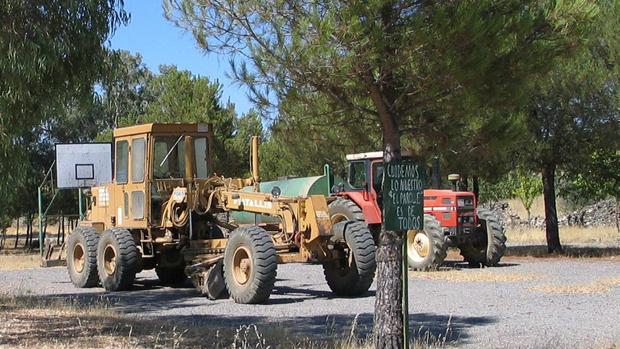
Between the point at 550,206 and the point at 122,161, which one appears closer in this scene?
the point at 122,161

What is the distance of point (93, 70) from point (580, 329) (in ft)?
21.6

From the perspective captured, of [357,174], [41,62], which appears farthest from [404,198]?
[357,174]

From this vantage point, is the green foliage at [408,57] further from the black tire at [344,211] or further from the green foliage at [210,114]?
the green foliage at [210,114]

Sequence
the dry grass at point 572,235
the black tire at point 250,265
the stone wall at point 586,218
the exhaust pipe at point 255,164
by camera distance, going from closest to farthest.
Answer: the black tire at point 250,265 → the exhaust pipe at point 255,164 → the dry grass at point 572,235 → the stone wall at point 586,218

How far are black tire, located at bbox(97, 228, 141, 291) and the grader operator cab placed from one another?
0.06ft

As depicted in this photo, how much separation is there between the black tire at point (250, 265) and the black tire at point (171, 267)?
2886 millimetres

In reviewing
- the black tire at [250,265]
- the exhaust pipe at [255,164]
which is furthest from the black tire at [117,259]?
the exhaust pipe at [255,164]

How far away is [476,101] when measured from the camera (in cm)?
804

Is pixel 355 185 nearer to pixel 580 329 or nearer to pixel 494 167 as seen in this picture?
pixel 494 167

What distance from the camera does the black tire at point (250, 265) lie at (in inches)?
550

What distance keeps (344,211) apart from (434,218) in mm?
2378

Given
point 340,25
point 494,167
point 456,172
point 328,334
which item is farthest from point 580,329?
point 494,167

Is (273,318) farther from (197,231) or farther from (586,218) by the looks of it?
(586,218)

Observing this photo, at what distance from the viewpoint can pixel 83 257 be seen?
18.1 metres
